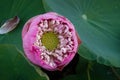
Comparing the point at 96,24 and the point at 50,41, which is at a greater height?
the point at 50,41

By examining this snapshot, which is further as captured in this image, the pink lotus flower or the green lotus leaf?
the green lotus leaf

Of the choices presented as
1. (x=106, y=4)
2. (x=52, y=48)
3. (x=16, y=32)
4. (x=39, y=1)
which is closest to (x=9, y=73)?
(x=52, y=48)

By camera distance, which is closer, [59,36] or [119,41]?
[59,36]

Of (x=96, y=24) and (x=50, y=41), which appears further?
(x=96, y=24)

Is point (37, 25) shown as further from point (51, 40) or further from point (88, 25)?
point (88, 25)

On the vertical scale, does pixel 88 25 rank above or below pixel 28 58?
below

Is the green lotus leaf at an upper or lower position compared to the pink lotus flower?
lower

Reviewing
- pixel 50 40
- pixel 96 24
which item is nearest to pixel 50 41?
pixel 50 40

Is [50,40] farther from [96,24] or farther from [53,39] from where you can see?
[96,24]
